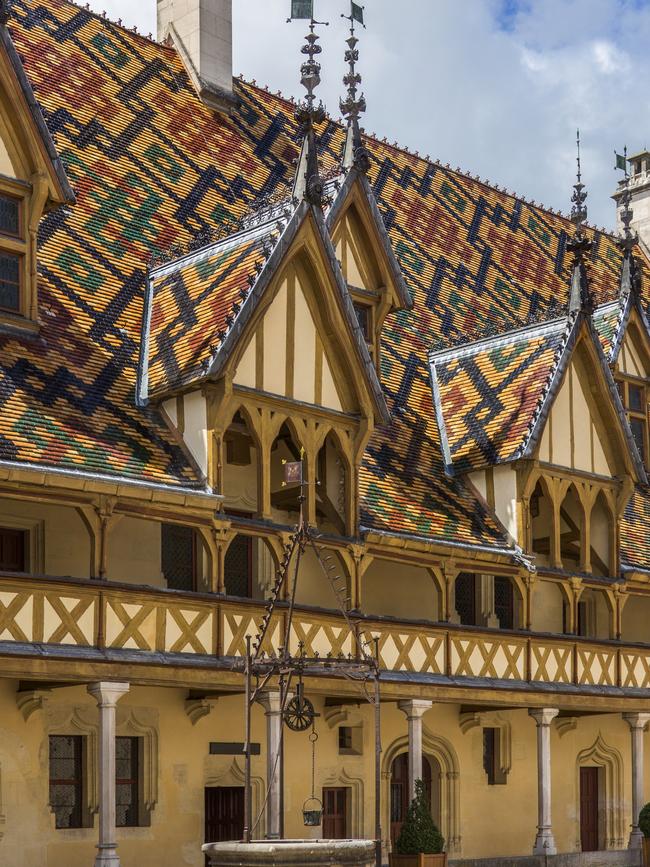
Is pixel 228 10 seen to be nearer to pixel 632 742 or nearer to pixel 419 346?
pixel 419 346

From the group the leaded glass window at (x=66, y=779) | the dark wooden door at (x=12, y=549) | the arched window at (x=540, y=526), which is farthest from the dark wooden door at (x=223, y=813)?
the arched window at (x=540, y=526)

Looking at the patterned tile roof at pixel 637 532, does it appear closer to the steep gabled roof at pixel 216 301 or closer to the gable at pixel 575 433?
the gable at pixel 575 433

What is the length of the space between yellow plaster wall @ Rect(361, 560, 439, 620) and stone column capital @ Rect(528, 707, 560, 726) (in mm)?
1910

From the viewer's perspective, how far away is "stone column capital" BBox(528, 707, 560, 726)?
2416cm

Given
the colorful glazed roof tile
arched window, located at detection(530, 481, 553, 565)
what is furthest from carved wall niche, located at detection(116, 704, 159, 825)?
arched window, located at detection(530, 481, 553, 565)

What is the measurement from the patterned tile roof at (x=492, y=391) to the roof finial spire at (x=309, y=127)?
4802mm

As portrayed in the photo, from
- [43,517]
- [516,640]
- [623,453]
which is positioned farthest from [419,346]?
[43,517]

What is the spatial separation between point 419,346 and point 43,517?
30.9 feet

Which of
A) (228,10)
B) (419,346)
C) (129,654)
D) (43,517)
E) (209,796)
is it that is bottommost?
(209,796)

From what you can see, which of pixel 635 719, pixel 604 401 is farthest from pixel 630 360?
pixel 635 719

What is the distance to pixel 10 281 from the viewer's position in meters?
19.8

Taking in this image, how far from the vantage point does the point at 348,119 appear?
2470cm

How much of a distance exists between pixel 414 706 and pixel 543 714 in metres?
2.89

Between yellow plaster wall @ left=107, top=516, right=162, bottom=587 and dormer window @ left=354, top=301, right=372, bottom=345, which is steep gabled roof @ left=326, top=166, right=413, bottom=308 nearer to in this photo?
dormer window @ left=354, top=301, right=372, bottom=345
